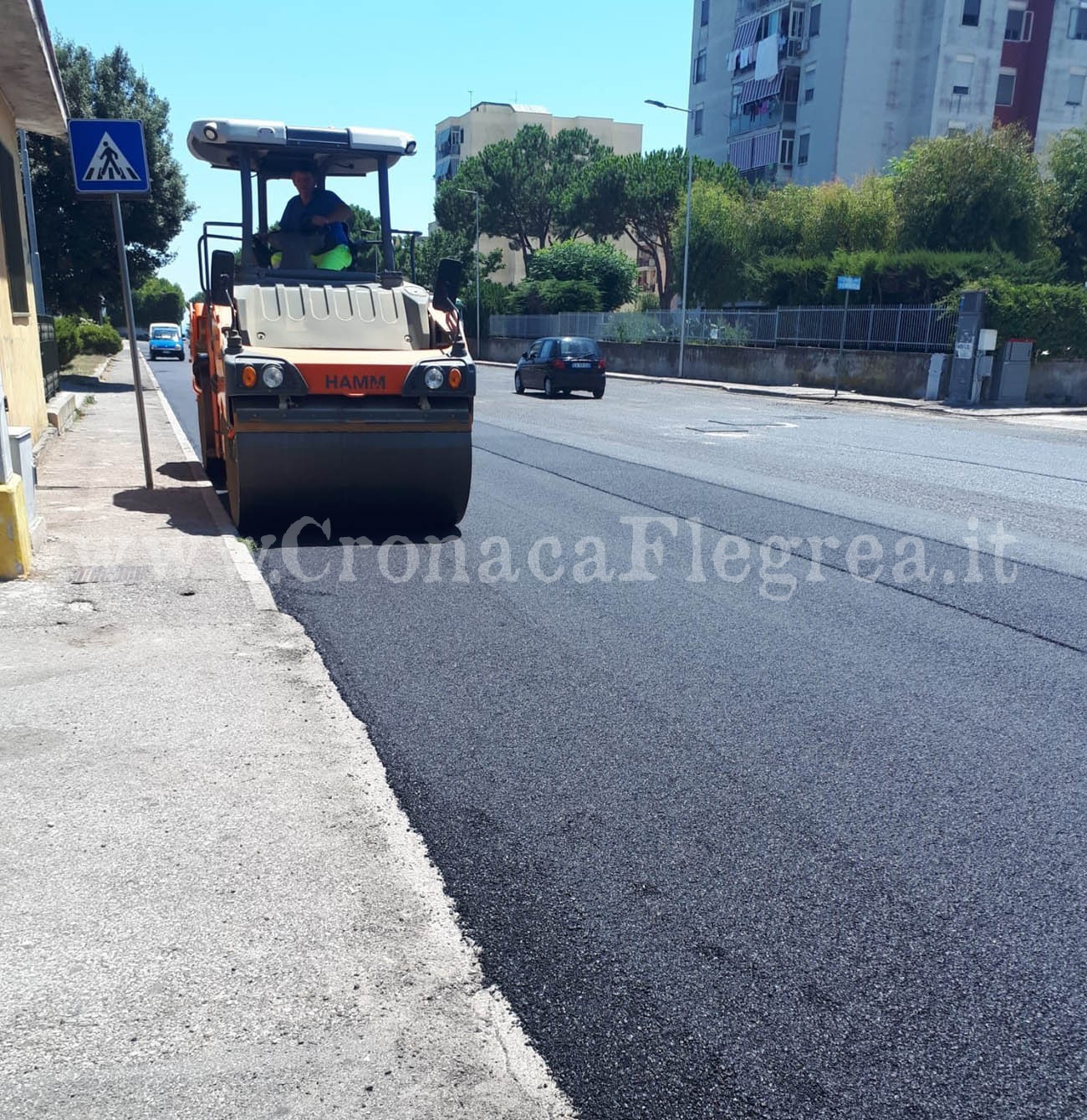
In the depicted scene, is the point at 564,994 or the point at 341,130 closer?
the point at 564,994

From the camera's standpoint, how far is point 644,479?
1267cm

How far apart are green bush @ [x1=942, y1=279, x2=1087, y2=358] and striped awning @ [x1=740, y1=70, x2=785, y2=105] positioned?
36388mm

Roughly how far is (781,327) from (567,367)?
12.4 m

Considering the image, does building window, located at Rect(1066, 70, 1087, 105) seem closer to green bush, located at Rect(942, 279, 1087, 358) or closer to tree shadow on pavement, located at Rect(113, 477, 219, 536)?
green bush, located at Rect(942, 279, 1087, 358)

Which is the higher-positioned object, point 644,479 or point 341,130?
point 341,130

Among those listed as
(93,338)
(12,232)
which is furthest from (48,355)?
(93,338)

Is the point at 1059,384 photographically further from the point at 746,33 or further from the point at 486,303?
the point at 746,33

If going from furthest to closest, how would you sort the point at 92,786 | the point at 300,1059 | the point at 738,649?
the point at 738,649 → the point at 92,786 → the point at 300,1059

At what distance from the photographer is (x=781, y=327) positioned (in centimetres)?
3744

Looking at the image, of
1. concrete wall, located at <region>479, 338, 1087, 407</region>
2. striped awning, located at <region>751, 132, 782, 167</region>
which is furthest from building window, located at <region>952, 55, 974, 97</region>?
concrete wall, located at <region>479, 338, 1087, 407</region>

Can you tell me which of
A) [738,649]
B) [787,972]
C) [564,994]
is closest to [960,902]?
[787,972]

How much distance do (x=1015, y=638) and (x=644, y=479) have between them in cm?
691

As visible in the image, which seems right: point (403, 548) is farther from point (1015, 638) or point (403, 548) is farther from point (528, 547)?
point (1015, 638)

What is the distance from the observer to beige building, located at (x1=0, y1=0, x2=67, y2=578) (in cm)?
681
